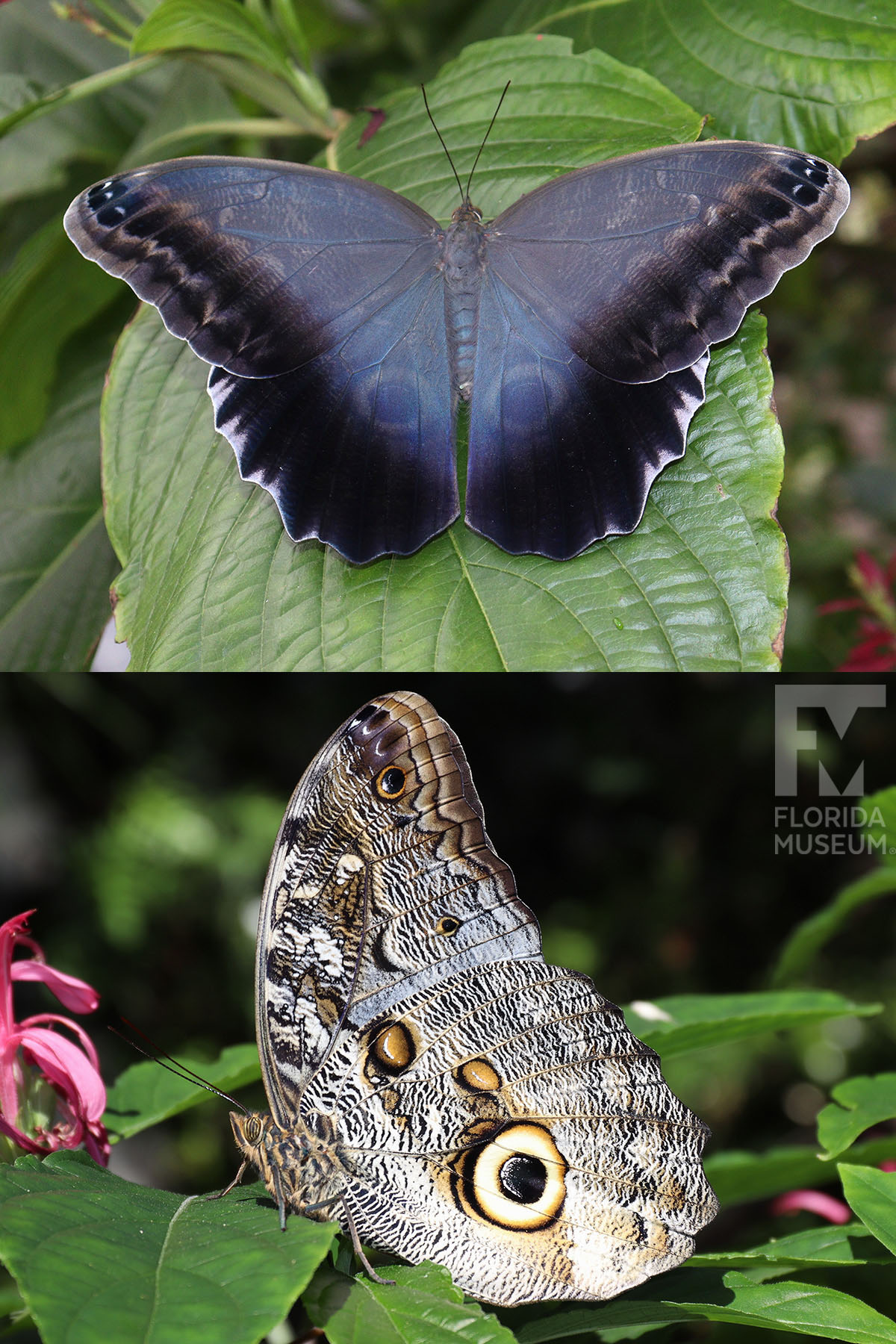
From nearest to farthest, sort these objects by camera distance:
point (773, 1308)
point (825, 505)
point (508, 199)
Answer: point (773, 1308) → point (508, 199) → point (825, 505)

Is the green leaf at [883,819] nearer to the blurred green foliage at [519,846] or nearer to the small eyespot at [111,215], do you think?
the small eyespot at [111,215]

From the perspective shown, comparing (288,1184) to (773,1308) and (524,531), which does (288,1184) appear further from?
(524,531)

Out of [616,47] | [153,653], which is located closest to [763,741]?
[616,47]

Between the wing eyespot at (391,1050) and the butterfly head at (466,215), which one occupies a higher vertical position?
the butterfly head at (466,215)

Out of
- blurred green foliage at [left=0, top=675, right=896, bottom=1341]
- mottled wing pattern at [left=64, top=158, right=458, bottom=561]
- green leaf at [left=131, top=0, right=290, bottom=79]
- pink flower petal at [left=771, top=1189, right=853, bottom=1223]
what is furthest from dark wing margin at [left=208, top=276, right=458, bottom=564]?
blurred green foliage at [left=0, top=675, right=896, bottom=1341]

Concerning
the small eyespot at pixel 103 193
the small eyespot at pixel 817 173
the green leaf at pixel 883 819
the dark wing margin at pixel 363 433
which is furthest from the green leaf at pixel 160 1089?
the small eyespot at pixel 817 173

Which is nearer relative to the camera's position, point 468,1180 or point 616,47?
point 468,1180

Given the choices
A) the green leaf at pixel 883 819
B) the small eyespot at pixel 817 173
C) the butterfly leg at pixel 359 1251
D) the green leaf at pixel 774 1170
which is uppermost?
the small eyespot at pixel 817 173
